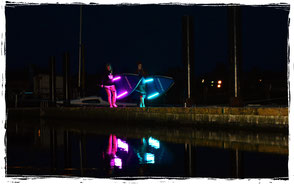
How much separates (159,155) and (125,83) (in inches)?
438

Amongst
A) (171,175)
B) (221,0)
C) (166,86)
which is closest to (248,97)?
(166,86)

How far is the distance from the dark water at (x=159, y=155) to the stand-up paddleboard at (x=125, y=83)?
704 centimetres

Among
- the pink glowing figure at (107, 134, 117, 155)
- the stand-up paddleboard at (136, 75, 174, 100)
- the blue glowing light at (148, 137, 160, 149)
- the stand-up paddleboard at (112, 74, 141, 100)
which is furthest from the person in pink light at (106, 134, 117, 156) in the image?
the stand-up paddleboard at (112, 74, 141, 100)

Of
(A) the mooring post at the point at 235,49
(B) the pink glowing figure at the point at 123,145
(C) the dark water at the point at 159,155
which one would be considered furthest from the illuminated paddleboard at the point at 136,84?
(B) the pink glowing figure at the point at 123,145

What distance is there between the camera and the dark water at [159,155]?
5915 mm

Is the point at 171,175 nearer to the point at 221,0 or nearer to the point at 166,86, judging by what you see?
the point at 221,0

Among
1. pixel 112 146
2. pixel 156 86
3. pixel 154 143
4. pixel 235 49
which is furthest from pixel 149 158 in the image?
pixel 156 86

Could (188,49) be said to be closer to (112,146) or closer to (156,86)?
(156,86)

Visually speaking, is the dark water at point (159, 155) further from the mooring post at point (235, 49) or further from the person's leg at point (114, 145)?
the mooring post at point (235, 49)

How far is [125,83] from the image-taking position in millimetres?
18484

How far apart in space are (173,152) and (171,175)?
2.38 m

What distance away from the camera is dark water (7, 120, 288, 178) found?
19.4 feet

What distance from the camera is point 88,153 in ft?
26.6
